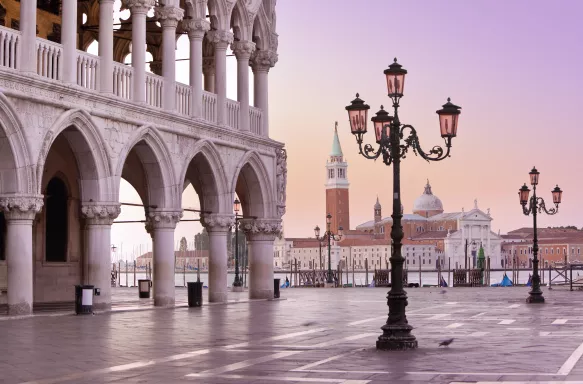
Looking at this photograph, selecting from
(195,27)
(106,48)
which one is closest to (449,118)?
(106,48)

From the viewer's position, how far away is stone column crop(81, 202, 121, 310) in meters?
27.4

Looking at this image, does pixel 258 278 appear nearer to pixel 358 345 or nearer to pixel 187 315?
pixel 187 315

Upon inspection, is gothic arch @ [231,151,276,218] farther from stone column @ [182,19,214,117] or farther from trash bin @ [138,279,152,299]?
trash bin @ [138,279,152,299]

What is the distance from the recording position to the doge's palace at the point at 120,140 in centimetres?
2486

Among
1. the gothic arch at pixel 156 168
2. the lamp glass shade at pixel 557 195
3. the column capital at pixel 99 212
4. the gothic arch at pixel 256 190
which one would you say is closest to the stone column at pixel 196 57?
the gothic arch at pixel 156 168

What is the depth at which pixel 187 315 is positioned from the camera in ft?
87.1

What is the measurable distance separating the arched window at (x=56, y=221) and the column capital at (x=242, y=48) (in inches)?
287

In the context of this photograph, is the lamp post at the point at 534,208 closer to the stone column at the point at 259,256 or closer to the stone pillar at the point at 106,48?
the stone column at the point at 259,256

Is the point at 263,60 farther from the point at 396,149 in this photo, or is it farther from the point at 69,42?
the point at 396,149

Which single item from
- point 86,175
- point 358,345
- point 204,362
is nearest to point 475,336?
point 358,345

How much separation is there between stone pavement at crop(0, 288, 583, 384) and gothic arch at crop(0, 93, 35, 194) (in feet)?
9.71

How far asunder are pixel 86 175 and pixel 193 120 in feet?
16.1

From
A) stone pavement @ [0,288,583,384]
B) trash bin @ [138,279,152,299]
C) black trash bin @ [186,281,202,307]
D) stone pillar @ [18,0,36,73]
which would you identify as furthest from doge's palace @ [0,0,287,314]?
trash bin @ [138,279,152,299]

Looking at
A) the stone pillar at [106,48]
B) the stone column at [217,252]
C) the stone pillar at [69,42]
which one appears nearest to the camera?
the stone pillar at [69,42]
